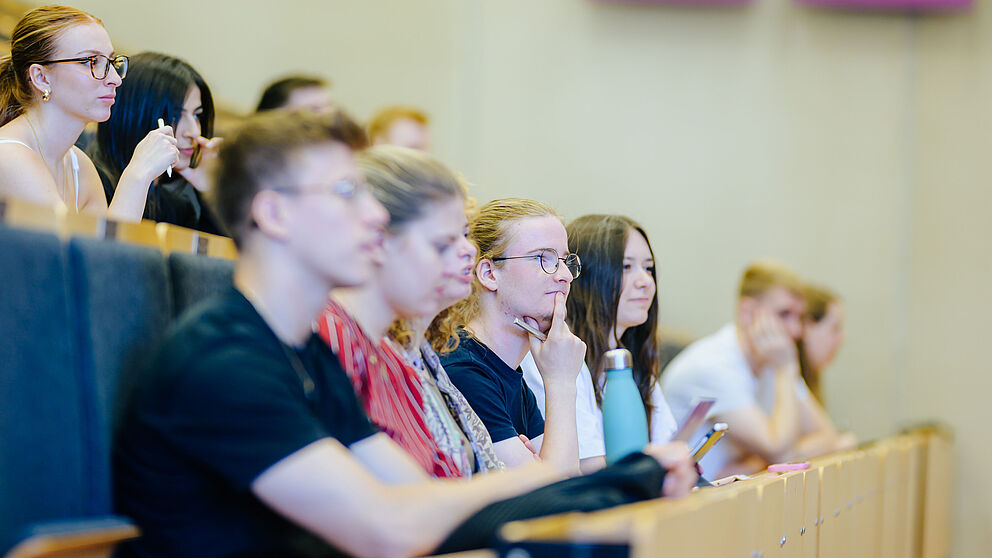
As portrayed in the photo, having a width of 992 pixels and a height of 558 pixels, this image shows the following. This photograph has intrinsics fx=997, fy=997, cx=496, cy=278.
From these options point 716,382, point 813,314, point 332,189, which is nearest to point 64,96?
point 332,189

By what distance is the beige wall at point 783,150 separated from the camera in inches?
173

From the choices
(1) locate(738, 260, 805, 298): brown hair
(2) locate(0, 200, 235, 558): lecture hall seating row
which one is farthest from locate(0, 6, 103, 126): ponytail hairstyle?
(1) locate(738, 260, 805, 298): brown hair

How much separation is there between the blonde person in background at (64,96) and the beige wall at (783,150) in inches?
92.8

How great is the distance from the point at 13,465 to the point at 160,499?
157 mm

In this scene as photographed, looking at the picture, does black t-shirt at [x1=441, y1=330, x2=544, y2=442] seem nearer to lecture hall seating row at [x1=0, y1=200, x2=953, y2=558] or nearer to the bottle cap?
the bottle cap

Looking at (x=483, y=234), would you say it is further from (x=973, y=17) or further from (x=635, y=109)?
(x=973, y=17)

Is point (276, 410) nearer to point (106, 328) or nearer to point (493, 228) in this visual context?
point (106, 328)

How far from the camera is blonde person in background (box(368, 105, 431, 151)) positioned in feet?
11.5

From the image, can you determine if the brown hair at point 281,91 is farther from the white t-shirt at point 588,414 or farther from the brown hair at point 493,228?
the white t-shirt at point 588,414

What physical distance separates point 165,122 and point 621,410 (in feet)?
3.92

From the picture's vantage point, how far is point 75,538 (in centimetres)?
100

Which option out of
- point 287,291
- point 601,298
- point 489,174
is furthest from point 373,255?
point 489,174

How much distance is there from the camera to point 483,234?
2.08 m

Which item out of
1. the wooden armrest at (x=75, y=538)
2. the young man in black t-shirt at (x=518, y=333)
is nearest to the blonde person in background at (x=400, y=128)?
the young man in black t-shirt at (x=518, y=333)
